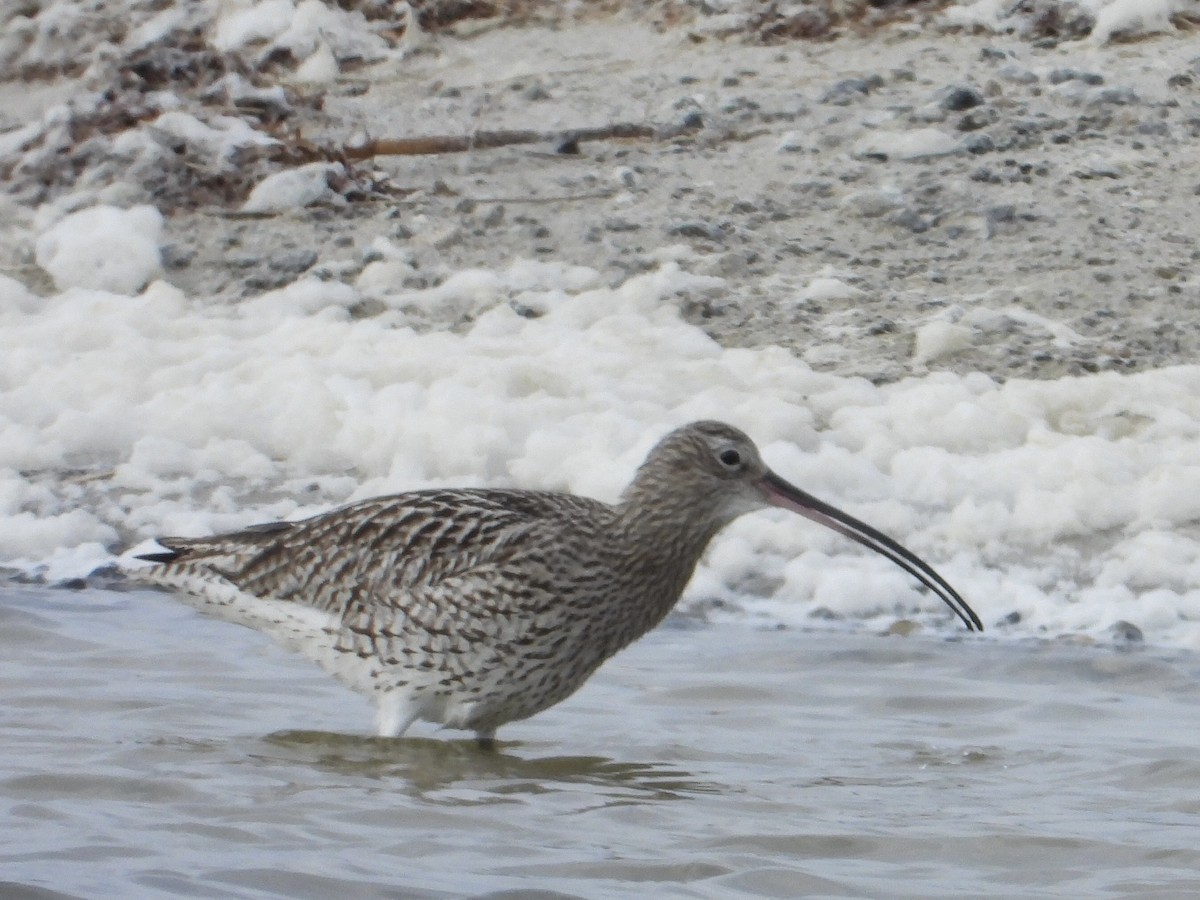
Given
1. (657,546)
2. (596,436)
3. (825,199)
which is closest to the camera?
(657,546)

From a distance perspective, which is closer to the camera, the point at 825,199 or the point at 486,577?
the point at 486,577

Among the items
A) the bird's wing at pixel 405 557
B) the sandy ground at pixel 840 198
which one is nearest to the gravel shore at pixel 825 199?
the sandy ground at pixel 840 198

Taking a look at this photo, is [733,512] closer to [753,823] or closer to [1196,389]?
[753,823]

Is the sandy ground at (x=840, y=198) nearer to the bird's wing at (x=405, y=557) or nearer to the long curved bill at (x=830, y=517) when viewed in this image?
the long curved bill at (x=830, y=517)

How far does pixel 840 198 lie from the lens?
10648 millimetres

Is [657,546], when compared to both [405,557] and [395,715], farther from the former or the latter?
[395,715]

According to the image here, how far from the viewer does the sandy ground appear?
967 centimetres

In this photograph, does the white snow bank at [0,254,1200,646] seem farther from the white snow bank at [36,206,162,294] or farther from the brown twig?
the brown twig

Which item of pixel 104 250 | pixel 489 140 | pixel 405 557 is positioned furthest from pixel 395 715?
pixel 489 140

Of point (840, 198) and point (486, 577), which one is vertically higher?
point (840, 198)

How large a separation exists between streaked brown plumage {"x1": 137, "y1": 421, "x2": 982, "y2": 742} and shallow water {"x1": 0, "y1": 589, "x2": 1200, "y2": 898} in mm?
220

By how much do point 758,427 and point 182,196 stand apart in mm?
3682

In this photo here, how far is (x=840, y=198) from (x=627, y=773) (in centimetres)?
489

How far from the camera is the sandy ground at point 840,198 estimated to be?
9.67m
